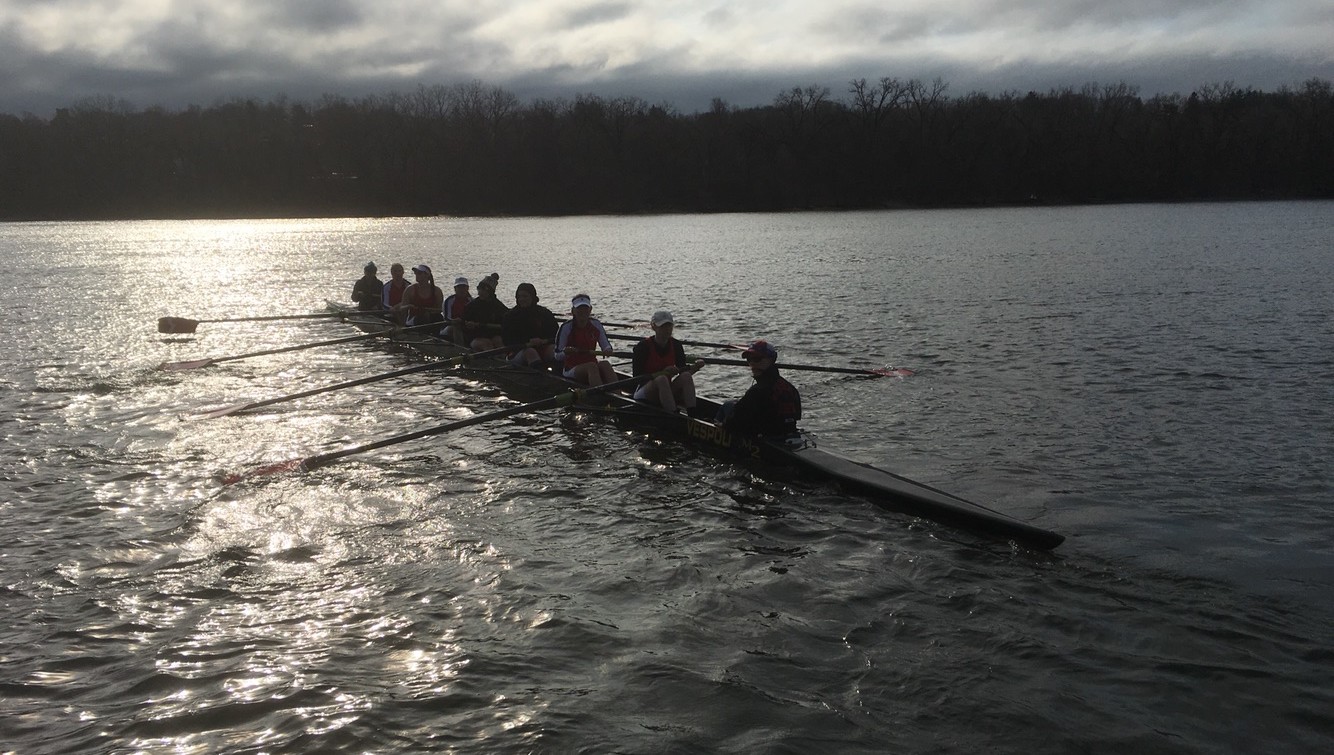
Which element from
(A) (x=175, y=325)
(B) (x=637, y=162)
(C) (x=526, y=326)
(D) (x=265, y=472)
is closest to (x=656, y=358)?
(C) (x=526, y=326)

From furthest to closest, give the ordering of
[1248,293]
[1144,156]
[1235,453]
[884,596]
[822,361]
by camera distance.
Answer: [1144,156] < [1248,293] < [822,361] < [1235,453] < [884,596]

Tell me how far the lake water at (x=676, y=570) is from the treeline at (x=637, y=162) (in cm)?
11052

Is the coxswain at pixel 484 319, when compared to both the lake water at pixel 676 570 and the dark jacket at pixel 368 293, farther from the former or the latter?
the dark jacket at pixel 368 293

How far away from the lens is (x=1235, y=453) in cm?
1275

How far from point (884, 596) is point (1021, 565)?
1.47 metres

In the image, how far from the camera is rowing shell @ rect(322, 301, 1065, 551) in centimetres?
949

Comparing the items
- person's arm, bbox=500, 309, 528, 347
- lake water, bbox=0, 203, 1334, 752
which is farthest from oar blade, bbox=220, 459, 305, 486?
person's arm, bbox=500, 309, 528, 347

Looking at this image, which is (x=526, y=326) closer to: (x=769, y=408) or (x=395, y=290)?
(x=769, y=408)

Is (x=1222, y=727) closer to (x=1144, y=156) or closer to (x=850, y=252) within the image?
(x=850, y=252)

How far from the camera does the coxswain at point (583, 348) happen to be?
617 inches

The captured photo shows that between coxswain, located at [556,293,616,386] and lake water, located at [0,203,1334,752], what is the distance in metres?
0.74

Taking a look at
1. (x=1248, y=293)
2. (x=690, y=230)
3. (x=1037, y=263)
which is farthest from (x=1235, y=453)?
(x=690, y=230)

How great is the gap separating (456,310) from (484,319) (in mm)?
1842

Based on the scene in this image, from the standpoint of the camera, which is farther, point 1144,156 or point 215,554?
point 1144,156
